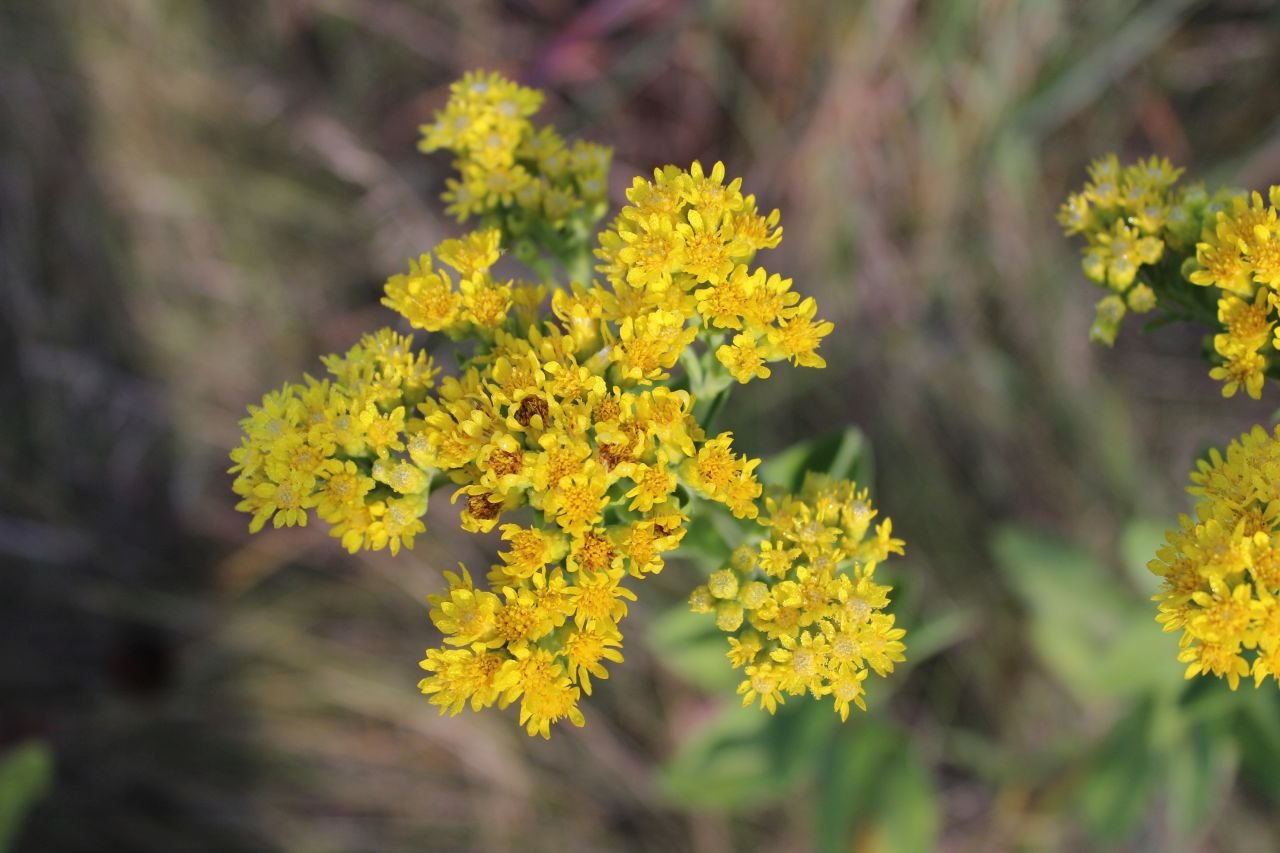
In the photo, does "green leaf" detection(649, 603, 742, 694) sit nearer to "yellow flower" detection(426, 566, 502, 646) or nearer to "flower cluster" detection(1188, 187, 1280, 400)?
"yellow flower" detection(426, 566, 502, 646)

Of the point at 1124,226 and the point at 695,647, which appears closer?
the point at 1124,226

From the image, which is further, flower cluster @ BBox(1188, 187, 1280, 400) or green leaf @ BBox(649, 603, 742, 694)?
green leaf @ BBox(649, 603, 742, 694)

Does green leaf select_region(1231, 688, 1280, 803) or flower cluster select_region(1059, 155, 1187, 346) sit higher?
flower cluster select_region(1059, 155, 1187, 346)

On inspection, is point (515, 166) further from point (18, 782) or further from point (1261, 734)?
point (18, 782)

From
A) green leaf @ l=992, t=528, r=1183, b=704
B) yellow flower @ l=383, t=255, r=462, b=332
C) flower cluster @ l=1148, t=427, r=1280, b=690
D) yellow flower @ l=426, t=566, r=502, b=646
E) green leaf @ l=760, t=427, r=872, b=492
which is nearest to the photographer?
flower cluster @ l=1148, t=427, r=1280, b=690

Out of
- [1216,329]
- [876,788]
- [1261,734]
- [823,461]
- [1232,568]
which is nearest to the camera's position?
[1232,568]

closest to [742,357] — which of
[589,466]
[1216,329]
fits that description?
[589,466]

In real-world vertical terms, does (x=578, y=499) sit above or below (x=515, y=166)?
below

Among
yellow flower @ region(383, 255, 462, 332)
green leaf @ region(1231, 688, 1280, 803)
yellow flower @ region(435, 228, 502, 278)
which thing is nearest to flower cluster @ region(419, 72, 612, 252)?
yellow flower @ region(435, 228, 502, 278)
